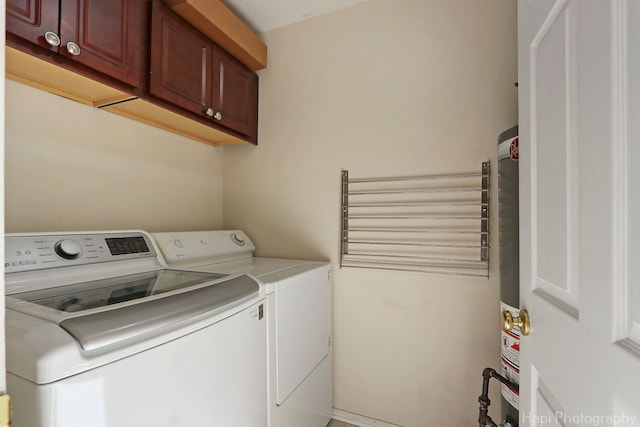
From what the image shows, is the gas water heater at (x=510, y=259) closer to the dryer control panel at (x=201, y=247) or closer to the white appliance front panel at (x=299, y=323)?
the white appliance front panel at (x=299, y=323)

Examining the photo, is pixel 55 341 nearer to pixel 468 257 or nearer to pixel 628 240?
pixel 628 240

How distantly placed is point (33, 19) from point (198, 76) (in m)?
0.64

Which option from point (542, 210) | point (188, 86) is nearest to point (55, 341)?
point (542, 210)

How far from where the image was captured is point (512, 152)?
107 centimetres

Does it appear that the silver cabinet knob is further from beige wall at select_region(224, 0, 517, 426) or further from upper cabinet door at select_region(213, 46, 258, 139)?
beige wall at select_region(224, 0, 517, 426)

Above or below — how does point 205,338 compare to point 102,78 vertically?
below

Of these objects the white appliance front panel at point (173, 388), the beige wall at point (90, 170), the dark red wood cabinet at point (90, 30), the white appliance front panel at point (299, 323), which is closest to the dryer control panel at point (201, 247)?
the beige wall at point (90, 170)

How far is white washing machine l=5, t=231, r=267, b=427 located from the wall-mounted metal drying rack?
789 mm

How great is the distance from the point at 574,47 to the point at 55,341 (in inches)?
46.7

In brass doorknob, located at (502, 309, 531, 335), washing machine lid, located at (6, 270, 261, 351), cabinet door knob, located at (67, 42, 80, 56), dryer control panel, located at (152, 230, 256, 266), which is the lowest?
brass doorknob, located at (502, 309, 531, 335)

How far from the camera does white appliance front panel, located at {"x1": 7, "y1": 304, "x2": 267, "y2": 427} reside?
0.52 meters

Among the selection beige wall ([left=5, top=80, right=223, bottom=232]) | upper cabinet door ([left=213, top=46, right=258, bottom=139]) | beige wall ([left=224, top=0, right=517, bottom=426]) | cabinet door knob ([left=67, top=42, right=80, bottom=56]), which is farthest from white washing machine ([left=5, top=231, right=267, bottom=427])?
upper cabinet door ([left=213, top=46, right=258, bottom=139])

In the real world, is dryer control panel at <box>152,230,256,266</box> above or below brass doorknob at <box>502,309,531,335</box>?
above

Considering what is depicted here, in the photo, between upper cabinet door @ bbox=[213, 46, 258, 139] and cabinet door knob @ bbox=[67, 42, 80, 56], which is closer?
cabinet door knob @ bbox=[67, 42, 80, 56]
